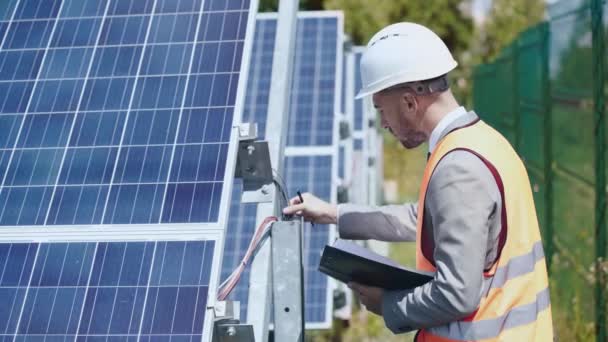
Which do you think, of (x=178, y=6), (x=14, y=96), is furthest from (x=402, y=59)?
(x=14, y=96)

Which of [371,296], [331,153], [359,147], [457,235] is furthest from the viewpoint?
[359,147]

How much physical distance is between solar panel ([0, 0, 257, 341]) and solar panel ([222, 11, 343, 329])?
2.78 metres

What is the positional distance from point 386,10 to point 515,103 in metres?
8.43

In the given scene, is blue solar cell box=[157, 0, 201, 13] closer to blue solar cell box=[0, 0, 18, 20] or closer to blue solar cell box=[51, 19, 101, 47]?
blue solar cell box=[51, 19, 101, 47]

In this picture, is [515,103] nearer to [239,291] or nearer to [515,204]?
[239,291]

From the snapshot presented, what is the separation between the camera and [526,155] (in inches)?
545

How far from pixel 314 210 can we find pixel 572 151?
19.4 ft

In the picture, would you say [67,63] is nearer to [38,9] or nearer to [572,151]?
[38,9]

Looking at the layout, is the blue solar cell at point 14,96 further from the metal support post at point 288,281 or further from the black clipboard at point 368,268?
the black clipboard at point 368,268

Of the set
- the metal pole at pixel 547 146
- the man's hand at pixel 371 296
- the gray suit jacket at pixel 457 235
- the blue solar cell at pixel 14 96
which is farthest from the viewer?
the metal pole at pixel 547 146

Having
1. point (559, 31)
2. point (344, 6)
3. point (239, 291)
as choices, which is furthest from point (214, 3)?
point (344, 6)

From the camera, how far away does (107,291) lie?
450 centimetres

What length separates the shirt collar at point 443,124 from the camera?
14.2ft

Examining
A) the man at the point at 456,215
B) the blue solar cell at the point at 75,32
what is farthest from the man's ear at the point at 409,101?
the blue solar cell at the point at 75,32
